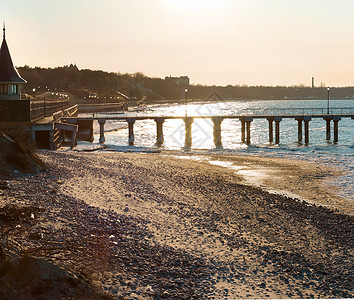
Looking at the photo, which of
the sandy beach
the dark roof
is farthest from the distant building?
the sandy beach

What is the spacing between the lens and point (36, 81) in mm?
187375

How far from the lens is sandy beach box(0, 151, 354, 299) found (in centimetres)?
996

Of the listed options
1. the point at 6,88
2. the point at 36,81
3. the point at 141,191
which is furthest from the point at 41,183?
the point at 36,81

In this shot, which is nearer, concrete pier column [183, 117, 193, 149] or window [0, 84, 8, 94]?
window [0, 84, 8, 94]

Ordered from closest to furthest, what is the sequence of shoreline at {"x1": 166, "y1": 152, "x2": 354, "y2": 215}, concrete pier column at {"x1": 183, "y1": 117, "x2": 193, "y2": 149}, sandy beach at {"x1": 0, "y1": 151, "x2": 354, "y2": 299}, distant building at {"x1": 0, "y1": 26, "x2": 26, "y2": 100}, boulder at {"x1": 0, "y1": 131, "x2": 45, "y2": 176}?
1. sandy beach at {"x1": 0, "y1": 151, "x2": 354, "y2": 299}
2. boulder at {"x1": 0, "y1": 131, "x2": 45, "y2": 176}
3. shoreline at {"x1": 166, "y1": 152, "x2": 354, "y2": 215}
4. distant building at {"x1": 0, "y1": 26, "x2": 26, "y2": 100}
5. concrete pier column at {"x1": 183, "y1": 117, "x2": 193, "y2": 149}

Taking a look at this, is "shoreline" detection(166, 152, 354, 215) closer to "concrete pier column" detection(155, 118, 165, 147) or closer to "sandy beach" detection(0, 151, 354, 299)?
"sandy beach" detection(0, 151, 354, 299)

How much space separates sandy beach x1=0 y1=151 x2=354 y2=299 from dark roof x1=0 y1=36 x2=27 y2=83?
2062 centimetres

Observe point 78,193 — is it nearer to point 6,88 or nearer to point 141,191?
point 141,191

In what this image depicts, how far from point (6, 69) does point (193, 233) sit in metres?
32.1

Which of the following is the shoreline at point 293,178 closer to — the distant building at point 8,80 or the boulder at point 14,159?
the boulder at point 14,159

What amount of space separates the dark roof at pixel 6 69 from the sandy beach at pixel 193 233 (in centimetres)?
2062

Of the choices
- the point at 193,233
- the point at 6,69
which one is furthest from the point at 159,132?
the point at 193,233

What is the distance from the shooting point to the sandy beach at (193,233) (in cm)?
996

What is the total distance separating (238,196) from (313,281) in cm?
914
